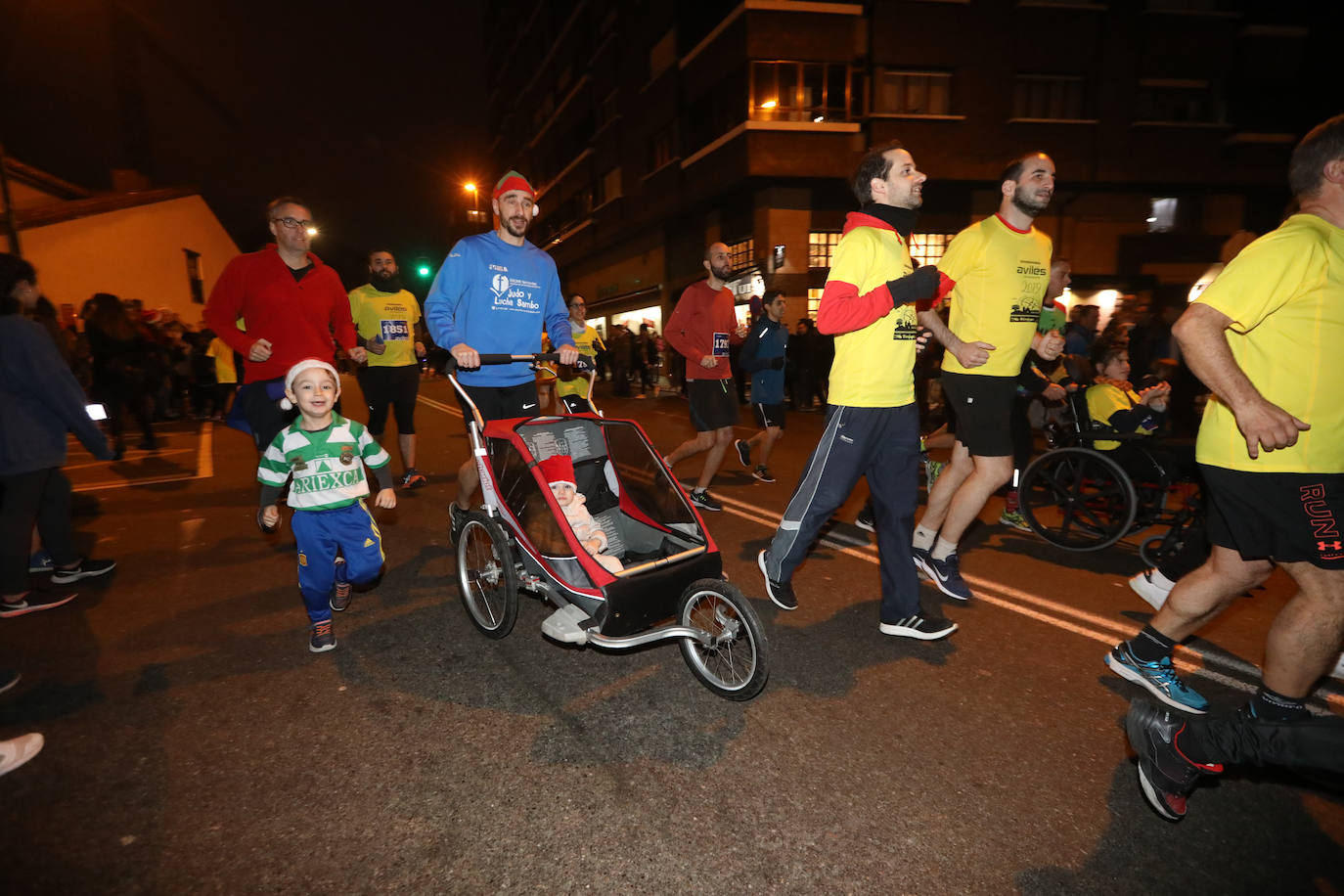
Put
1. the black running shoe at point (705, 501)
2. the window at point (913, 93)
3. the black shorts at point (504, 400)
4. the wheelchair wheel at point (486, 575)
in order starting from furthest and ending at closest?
the window at point (913, 93), the black running shoe at point (705, 501), the black shorts at point (504, 400), the wheelchair wheel at point (486, 575)

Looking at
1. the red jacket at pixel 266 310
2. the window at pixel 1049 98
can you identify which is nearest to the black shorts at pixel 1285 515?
the red jacket at pixel 266 310

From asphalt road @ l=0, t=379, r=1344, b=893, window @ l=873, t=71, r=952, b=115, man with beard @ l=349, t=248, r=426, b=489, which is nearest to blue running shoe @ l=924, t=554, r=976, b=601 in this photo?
asphalt road @ l=0, t=379, r=1344, b=893

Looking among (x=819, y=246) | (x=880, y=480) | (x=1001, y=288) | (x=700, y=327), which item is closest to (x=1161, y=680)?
(x=880, y=480)

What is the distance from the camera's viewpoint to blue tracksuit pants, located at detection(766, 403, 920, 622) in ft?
11.2

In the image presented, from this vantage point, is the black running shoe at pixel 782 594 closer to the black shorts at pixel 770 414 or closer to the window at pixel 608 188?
the black shorts at pixel 770 414

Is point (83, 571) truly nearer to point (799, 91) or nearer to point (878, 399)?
point (878, 399)

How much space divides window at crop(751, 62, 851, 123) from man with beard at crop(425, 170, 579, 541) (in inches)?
735

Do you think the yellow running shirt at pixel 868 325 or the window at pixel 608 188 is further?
the window at pixel 608 188

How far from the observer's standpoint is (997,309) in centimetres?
382

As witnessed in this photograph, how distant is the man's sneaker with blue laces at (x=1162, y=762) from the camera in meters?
2.05

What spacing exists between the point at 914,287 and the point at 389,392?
5845mm

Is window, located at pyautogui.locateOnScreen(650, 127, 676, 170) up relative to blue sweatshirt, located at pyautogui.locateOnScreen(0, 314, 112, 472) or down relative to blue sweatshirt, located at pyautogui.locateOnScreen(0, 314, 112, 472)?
up

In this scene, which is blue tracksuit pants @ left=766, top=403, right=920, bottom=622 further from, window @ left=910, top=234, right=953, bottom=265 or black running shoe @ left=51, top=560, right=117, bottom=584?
window @ left=910, top=234, right=953, bottom=265

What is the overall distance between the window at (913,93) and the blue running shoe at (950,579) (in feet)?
65.2
